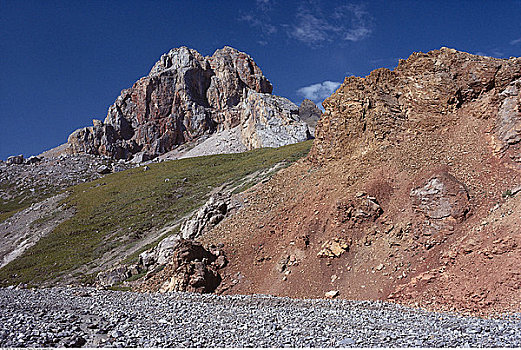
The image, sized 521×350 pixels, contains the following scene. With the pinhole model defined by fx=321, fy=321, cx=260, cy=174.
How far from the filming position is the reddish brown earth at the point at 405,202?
15.0 m

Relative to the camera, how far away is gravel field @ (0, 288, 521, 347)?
32.9 ft

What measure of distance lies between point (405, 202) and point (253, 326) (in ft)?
41.4

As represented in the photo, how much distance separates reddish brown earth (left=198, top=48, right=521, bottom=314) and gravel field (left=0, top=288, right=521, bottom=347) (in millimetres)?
2384

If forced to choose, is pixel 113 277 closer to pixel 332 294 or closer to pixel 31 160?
pixel 332 294

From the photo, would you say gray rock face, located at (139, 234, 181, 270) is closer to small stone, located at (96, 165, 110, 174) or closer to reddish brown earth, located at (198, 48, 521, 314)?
reddish brown earth, located at (198, 48, 521, 314)

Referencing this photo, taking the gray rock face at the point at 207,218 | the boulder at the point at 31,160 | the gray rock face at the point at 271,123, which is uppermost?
the boulder at the point at 31,160

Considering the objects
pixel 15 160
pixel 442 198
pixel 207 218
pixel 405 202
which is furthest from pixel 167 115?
pixel 442 198

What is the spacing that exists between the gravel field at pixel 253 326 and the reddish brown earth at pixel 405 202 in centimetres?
238

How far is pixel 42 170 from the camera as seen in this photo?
14200 cm

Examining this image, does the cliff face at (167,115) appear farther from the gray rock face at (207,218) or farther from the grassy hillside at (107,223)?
the gray rock face at (207,218)

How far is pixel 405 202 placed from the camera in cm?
1991

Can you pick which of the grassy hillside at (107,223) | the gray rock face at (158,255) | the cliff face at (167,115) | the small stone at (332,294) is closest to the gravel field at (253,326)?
the small stone at (332,294)

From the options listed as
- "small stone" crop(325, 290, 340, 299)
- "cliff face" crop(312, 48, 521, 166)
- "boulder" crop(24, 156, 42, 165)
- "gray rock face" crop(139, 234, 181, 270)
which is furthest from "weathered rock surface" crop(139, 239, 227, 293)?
"boulder" crop(24, 156, 42, 165)

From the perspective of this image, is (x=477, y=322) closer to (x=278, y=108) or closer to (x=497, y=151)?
(x=497, y=151)
